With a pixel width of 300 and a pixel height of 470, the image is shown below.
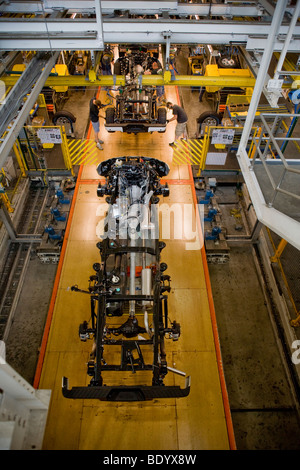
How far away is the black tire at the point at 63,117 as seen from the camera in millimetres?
10367

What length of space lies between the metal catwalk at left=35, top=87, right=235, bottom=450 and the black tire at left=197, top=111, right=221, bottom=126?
408 centimetres

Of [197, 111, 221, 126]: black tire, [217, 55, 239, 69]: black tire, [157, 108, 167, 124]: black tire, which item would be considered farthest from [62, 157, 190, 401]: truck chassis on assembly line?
[217, 55, 239, 69]: black tire

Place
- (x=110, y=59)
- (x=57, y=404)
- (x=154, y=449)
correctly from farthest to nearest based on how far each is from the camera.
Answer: (x=110, y=59)
(x=57, y=404)
(x=154, y=449)

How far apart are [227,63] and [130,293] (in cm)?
973

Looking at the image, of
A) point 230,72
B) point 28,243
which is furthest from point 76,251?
point 230,72

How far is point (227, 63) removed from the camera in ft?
37.7

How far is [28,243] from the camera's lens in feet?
26.6

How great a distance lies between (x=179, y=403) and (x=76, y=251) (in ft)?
12.9

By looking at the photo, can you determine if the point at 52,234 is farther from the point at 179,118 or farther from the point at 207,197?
the point at 179,118

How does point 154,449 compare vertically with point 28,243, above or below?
below

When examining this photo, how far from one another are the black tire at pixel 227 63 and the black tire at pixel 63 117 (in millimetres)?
5536

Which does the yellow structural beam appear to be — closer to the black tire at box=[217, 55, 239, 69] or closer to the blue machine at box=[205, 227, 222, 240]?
the blue machine at box=[205, 227, 222, 240]

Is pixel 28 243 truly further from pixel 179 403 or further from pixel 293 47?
pixel 293 47
